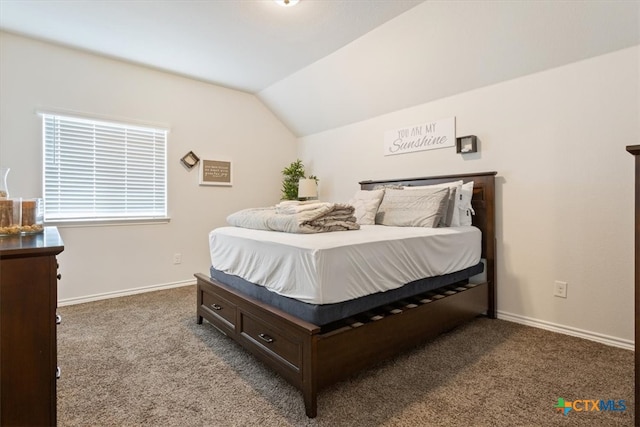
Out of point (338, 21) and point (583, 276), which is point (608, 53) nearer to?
point (583, 276)

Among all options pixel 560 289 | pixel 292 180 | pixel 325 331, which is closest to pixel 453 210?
pixel 560 289

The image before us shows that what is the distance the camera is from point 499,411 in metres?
1.50

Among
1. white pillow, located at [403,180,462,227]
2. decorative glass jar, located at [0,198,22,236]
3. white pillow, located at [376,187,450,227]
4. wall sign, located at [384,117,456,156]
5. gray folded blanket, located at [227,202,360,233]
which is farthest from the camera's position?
wall sign, located at [384,117,456,156]

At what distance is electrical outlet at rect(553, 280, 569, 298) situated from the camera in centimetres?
242

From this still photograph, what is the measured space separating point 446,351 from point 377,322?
28.0 inches

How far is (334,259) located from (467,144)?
6.79 feet

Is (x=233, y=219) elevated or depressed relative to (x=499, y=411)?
elevated

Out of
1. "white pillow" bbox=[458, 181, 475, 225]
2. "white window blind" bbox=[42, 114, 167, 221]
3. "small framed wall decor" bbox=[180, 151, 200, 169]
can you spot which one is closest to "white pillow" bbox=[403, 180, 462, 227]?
"white pillow" bbox=[458, 181, 475, 225]

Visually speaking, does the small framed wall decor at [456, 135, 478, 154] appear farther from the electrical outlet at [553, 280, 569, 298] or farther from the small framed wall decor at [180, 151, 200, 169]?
the small framed wall decor at [180, 151, 200, 169]

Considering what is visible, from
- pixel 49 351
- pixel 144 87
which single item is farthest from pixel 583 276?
pixel 144 87

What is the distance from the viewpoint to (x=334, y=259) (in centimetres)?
157

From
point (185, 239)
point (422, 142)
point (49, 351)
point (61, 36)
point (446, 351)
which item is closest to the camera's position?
point (49, 351)

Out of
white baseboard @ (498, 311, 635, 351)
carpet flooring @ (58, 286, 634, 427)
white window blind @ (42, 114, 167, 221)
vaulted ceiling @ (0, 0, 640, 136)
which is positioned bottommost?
carpet flooring @ (58, 286, 634, 427)

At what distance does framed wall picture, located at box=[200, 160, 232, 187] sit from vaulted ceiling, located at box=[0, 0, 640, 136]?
1076 mm
